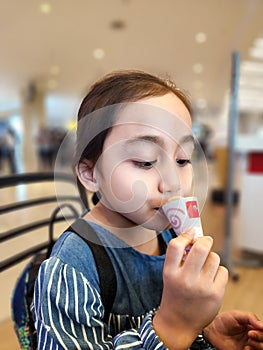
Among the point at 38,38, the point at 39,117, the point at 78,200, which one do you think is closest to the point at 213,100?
the point at 39,117

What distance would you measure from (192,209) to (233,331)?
0.73 ft

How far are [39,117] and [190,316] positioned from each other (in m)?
10.8

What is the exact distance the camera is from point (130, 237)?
1.41 feet

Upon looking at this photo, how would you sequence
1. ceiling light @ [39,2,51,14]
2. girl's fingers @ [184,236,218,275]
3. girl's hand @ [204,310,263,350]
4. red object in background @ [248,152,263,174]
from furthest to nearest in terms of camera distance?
ceiling light @ [39,2,51,14] → red object in background @ [248,152,263,174] → girl's hand @ [204,310,263,350] → girl's fingers @ [184,236,218,275]

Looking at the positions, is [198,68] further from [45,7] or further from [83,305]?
[83,305]

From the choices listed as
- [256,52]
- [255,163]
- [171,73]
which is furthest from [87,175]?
[256,52]

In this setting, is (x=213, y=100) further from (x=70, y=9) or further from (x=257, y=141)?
(x=257, y=141)

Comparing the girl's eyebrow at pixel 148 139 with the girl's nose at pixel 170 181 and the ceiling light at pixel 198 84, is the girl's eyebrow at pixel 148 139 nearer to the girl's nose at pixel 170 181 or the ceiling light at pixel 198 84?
the girl's nose at pixel 170 181

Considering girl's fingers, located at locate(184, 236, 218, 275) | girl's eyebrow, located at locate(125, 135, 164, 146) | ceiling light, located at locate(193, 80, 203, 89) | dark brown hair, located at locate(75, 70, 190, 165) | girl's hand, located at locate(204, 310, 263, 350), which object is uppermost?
ceiling light, located at locate(193, 80, 203, 89)

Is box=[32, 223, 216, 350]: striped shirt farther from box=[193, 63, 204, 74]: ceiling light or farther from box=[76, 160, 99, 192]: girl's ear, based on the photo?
box=[193, 63, 204, 74]: ceiling light

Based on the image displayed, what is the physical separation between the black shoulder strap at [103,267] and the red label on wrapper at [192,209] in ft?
0.41

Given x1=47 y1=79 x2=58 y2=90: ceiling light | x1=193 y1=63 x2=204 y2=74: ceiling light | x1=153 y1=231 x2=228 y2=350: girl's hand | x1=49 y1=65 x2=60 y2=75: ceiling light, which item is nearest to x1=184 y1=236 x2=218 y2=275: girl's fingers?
x1=153 y1=231 x2=228 y2=350: girl's hand

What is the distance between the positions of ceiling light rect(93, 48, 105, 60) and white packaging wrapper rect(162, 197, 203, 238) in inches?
229

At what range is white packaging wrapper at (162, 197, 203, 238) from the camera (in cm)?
34
